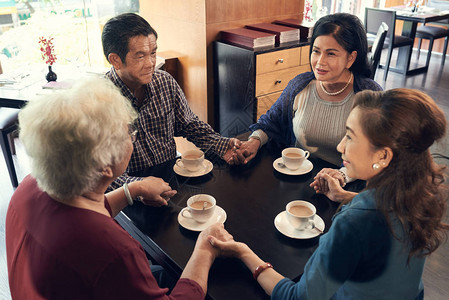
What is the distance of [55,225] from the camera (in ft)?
2.76

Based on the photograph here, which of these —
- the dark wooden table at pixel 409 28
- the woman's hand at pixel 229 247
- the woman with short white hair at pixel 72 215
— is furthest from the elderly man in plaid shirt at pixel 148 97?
the dark wooden table at pixel 409 28

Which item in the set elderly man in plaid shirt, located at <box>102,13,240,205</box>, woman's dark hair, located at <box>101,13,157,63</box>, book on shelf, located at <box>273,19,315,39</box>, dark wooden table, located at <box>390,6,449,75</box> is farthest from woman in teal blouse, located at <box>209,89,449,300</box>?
dark wooden table, located at <box>390,6,449,75</box>

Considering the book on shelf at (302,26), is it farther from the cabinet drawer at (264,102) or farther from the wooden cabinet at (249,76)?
the cabinet drawer at (264,102)

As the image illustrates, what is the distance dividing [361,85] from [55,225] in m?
1.42

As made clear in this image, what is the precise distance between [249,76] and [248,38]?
272 mm

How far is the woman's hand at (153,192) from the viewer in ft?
4.17

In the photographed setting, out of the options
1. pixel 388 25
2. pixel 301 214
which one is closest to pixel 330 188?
pixel 301 214

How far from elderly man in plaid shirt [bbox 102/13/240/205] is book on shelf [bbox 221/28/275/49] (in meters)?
1.10

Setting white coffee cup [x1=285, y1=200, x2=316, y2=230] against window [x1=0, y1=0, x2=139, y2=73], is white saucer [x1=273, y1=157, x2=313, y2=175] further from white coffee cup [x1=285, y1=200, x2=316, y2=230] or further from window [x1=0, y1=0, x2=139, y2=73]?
window [x1=0, y1=0, x2=139, y2=73]

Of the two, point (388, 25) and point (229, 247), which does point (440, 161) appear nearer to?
point (388, 25)

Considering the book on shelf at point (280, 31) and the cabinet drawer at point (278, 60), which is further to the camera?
the book on shelf at point (280, 31)

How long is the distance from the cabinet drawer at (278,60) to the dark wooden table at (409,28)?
295cm

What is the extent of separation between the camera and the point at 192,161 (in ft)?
4.86

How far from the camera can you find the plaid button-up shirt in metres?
1.73
